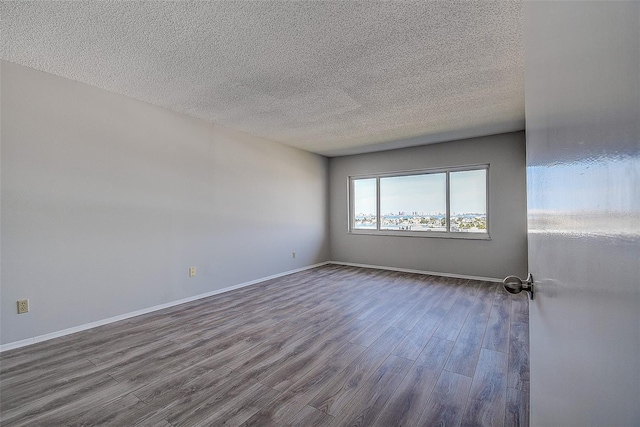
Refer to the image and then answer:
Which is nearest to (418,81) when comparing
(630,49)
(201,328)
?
(630,49)

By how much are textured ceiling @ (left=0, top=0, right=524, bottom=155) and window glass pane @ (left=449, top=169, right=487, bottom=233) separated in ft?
4.26

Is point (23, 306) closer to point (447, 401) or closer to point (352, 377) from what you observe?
point (352, 377)

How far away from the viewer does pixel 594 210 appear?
0.88 ft

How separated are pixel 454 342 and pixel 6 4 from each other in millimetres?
3958

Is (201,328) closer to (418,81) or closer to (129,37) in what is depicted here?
(129,37)

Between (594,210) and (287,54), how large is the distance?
241cm

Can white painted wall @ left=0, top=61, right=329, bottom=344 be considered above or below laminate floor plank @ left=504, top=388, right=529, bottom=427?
above

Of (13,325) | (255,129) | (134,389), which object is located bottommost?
(134,389)

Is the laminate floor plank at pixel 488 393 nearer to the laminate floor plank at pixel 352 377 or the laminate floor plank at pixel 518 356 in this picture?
the laminate floor plank at pixel 518 356

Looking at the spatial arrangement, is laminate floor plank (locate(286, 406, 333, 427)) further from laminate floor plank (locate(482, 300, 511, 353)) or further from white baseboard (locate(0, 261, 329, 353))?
white baseboard (locate(0, 261, 329, 353))

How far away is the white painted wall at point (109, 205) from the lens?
2.38m

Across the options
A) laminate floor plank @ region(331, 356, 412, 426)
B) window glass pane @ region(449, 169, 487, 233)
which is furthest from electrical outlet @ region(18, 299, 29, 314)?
window glass pane @ region(449, 169, 487, 233)

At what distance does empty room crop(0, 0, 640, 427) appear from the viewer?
12.7 inches

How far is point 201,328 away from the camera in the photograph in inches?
106
